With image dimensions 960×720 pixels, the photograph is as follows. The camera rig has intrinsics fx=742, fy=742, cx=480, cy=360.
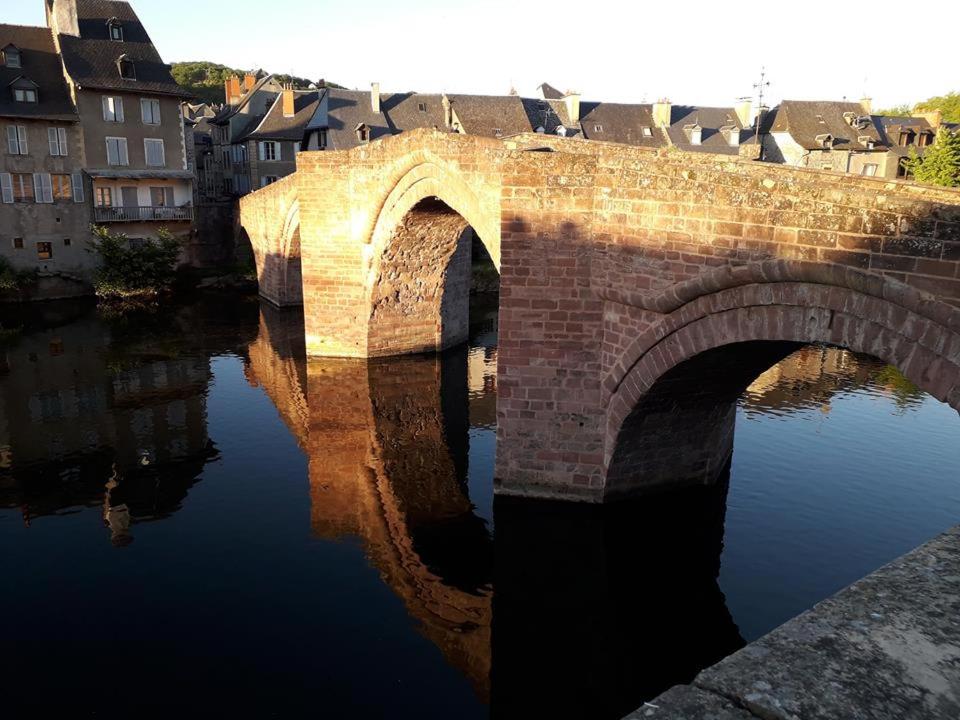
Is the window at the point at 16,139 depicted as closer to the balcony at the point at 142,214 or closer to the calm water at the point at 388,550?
the balcony at the point at 142,214

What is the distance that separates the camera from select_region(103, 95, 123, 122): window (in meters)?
36.3

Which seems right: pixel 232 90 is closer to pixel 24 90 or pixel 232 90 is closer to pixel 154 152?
pixel 154 152

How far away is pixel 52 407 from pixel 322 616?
13285 millimetres

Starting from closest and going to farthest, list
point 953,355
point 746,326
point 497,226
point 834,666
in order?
point 834,666 < point 953,355 < point 746,326 < point 497,226

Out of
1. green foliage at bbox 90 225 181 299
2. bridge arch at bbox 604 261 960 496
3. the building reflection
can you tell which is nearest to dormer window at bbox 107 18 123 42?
green foliage at bbox 90 225 181 299

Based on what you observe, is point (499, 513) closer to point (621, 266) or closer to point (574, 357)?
point (574, 357)

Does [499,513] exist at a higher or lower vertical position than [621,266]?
lower

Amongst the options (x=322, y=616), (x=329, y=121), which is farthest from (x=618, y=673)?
(x=329, y=121)

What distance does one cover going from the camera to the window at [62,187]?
35.4 metres

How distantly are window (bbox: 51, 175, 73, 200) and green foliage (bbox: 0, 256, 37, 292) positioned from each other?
3828 mm

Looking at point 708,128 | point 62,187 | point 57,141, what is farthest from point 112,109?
point 708,128

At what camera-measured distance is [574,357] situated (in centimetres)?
1295

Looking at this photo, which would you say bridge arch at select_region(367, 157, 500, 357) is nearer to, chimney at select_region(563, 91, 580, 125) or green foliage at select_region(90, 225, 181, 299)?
green foliage at select_region(90, 225, 181, 299)

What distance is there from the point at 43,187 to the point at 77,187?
143 cm
